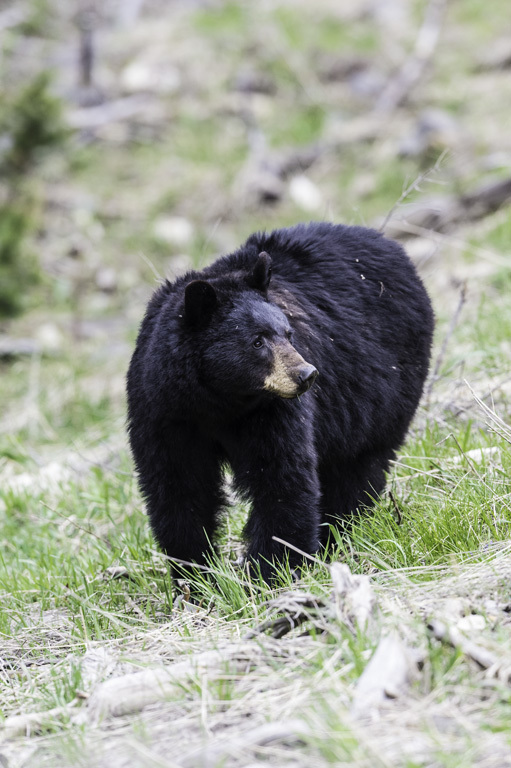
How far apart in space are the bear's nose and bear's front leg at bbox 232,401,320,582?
242mm

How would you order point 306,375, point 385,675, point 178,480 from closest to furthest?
1. point 385,675
2. point 306,375
3. point 178,480

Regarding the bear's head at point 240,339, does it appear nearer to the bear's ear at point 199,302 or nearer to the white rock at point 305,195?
the bear's ear at point 199,302

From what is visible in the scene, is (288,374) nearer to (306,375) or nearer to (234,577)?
(306,375)

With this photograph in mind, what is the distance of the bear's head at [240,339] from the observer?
124 inches

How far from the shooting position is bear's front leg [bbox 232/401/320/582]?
10.6ft

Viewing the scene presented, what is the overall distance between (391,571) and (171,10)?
1663cm

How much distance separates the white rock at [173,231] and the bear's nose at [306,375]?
8267mm

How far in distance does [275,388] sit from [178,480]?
577mm

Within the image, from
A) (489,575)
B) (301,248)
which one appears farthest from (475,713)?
(301,248)

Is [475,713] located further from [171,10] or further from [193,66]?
[171,10]

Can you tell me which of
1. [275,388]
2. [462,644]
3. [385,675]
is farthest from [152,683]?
[275,388]

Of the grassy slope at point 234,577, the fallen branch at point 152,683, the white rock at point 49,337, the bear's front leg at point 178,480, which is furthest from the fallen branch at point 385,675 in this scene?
the white rock at point 49,337

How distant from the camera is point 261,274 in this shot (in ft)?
10.8

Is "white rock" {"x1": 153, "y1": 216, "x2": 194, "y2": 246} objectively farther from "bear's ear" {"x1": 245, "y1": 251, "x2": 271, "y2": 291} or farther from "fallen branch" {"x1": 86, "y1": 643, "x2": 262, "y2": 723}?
"fallen branch" {"x1": 86, "y1": 643, "x2": 262, "y2": 723}
